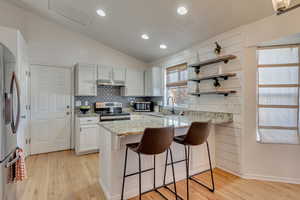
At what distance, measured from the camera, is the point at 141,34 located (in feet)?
11.7

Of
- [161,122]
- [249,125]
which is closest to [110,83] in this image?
[161,122]

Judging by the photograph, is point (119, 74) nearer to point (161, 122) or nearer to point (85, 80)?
point (85, 80)

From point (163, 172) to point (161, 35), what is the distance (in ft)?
8.81

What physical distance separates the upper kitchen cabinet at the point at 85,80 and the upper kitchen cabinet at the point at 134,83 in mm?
906

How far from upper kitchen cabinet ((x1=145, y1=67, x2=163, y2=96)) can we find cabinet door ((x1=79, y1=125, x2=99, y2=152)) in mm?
1837

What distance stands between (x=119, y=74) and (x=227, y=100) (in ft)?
9.32

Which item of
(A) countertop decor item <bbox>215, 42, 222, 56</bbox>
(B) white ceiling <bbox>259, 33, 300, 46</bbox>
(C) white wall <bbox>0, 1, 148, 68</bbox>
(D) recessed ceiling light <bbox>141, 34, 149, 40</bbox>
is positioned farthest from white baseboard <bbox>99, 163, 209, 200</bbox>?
(C) white wall <bbox>0, 1, 148, 68</bbox>

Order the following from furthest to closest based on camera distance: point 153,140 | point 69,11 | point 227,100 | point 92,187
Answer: point 69,11, point 227,100, point 92,187, point 153,140

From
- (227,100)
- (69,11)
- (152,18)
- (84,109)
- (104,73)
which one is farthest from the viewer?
(104,73)

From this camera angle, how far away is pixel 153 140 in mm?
1665

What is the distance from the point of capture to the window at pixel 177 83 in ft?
12.9

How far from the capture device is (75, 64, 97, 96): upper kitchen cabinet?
3.92m

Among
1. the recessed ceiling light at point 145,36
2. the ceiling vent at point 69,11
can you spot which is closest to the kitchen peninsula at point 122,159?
the recessed ceiling light at point 145,36

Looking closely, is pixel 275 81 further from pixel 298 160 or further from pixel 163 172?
pixel 163 172
